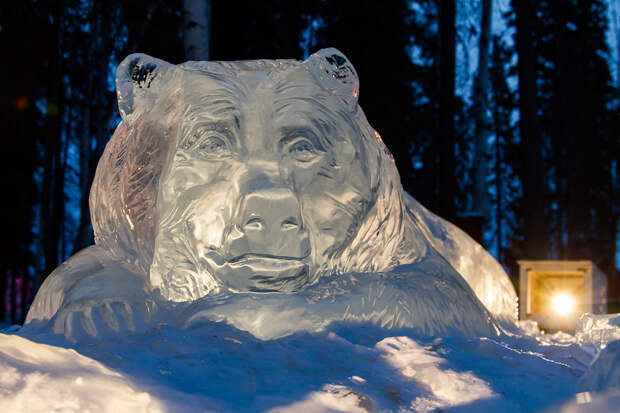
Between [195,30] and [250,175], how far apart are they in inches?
171

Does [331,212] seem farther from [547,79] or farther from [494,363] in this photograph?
[547,79]

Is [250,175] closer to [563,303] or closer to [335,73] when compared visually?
[335,73]

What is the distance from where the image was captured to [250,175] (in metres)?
1.37

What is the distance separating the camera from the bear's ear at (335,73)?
4.85 feet

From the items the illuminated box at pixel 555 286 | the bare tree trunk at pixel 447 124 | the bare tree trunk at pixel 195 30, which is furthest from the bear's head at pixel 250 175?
the bare tree trunk at pixel 447 124

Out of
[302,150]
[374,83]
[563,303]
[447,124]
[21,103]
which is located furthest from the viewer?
[21,103]

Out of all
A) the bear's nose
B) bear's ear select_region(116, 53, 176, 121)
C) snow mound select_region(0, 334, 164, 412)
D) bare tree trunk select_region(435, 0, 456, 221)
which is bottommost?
snow mound select_region(0, 334, 164, 412)

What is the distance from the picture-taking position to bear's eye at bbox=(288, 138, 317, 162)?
1.42m

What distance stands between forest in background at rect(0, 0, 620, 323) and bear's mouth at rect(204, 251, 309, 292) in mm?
4288

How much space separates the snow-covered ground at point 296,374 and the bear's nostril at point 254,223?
22 centimetres

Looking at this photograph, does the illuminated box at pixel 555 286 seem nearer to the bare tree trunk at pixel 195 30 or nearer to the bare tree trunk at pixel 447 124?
the bare tree trunk at pixel 447 124

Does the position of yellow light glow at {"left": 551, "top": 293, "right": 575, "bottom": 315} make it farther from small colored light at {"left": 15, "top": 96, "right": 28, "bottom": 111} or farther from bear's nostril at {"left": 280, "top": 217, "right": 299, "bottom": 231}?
small colored light at {"left": 15, "top": 96, "right": 28, "bottom": 111}

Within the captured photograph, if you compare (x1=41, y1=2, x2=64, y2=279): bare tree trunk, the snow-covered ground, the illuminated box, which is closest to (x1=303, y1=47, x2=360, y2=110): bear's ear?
the snow-covered ground

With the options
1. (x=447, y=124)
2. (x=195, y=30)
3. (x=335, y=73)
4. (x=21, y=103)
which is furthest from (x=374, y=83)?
(x=335, y=73)
